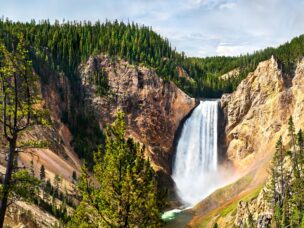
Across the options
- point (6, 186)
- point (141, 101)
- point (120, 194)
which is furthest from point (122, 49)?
point (6, 186)

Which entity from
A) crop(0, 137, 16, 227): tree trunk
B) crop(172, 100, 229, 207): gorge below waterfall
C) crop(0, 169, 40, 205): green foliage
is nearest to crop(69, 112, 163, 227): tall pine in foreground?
crop(0, 169, 40, 205): green foliage

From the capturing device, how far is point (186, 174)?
371ft

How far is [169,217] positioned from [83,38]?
83.7 metres

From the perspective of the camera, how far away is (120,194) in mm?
20781

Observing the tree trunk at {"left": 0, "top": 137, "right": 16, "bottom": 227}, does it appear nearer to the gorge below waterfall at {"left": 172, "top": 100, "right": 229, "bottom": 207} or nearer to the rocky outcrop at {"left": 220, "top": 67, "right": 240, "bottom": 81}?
the gorge below waterfall at {"left": 172, "top": 100, "right": 229, "bottom": 207}

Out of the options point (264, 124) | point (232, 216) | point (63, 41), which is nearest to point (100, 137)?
point (63, 41)

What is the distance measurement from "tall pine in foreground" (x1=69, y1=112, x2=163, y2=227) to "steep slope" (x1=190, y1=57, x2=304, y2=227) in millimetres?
65343

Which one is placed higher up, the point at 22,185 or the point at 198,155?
the point at 198,155

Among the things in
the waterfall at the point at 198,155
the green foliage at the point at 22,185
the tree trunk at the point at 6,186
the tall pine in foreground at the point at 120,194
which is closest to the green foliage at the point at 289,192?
the waterfall at the point at 198,155

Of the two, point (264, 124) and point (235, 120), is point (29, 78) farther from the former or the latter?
point (235, 120)

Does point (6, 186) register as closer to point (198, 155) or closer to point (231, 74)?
point (198, 155)

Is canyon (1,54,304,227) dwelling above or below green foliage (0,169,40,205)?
above

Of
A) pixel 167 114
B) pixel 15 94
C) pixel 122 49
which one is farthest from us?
pixel 122 49

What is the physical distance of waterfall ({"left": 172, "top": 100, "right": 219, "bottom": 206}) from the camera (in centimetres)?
10744
